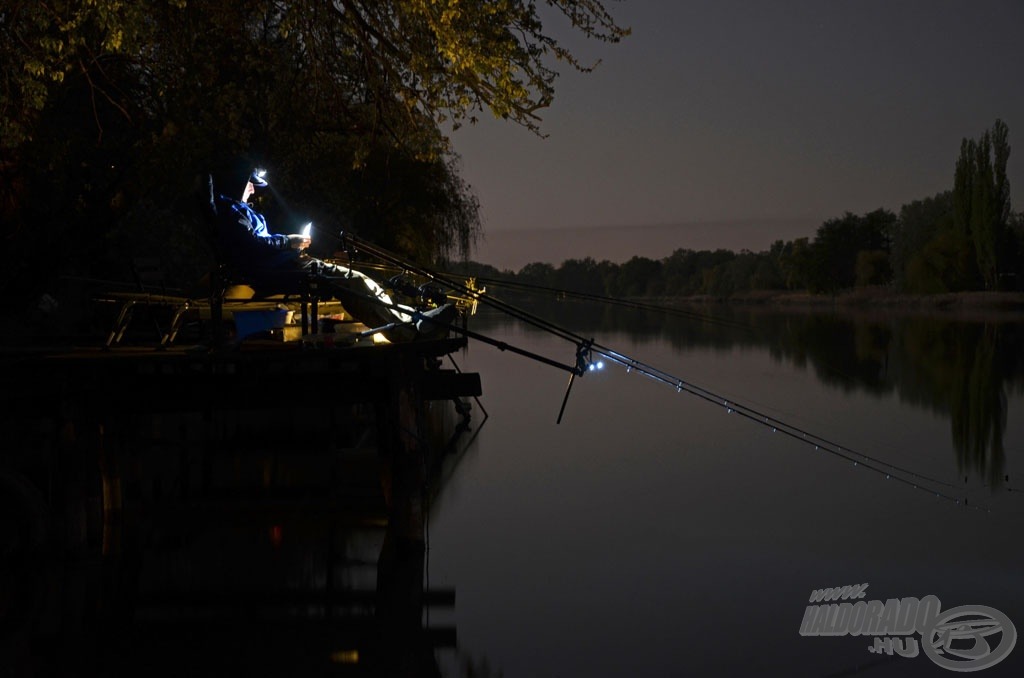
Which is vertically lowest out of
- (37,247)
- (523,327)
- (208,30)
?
(523,327)

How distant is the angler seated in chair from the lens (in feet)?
37.7

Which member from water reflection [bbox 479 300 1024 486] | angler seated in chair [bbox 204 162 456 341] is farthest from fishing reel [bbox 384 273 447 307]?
water reflection [bbox 479 300 1024 486]

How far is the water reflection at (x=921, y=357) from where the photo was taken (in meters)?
24.8

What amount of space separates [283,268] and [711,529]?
7344mm

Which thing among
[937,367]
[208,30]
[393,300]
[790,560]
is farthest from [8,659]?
[937,367]

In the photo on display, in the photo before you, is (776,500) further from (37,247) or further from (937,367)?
(937,367)

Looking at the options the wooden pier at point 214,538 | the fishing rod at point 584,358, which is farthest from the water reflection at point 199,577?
the fishing rod at point 584,358

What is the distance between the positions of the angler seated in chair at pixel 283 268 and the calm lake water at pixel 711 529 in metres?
3.12

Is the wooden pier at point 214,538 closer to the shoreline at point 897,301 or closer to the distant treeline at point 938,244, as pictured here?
the distant treeline at point 938,244

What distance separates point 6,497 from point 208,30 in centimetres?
839

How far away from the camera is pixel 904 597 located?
38.3ft

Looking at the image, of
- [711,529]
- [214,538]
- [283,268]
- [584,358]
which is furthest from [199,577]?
[711,529]

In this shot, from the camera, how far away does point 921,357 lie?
44.5 m

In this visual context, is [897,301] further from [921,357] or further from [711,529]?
[711,529]
